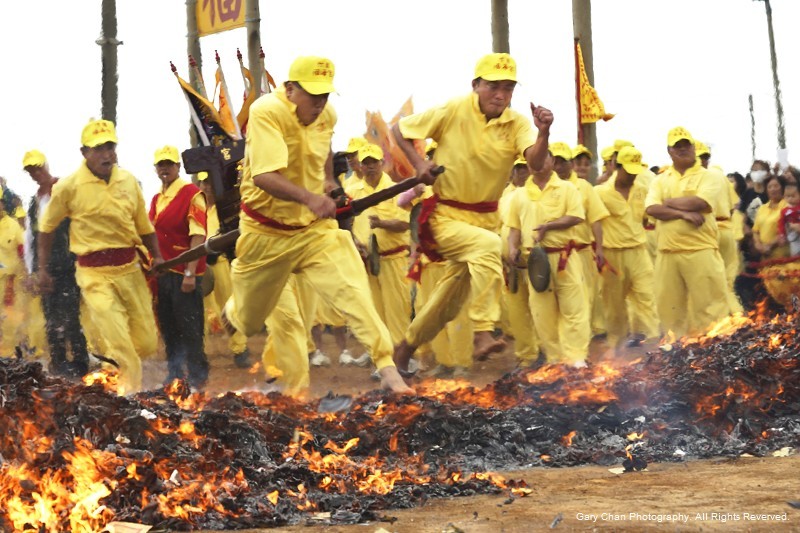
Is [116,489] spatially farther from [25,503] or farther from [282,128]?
[282,128]

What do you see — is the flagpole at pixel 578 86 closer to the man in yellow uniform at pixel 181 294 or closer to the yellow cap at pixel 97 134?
the man in yellow uniform at pixel 181 294

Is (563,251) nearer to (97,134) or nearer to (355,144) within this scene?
(355,144)

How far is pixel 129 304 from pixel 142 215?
2.41 feet

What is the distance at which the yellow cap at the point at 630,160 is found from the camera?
45.8 ft

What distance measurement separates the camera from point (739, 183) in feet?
52.6

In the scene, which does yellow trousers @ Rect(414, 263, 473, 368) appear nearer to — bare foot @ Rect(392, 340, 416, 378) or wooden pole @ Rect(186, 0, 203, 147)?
bare foot @ Rect(392, 340, 416, 378)

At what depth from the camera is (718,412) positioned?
7898mm

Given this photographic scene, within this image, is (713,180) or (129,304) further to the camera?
(713,180)

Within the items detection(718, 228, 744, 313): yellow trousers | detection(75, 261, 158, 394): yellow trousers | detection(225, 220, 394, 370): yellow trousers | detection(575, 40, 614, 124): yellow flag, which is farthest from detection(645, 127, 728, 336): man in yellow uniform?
detection(75, 261, 158, 394): yellow trousers

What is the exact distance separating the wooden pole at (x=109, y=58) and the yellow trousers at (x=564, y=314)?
281 inches

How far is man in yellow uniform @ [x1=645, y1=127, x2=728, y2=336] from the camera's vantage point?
1263 centimetres

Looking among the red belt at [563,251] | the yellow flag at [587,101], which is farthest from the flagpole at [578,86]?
the red belt at [563,251]

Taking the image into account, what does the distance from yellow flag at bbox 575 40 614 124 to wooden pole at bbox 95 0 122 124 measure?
5859 mm

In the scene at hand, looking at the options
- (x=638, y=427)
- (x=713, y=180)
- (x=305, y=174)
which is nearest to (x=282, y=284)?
(x=305, y=174)
